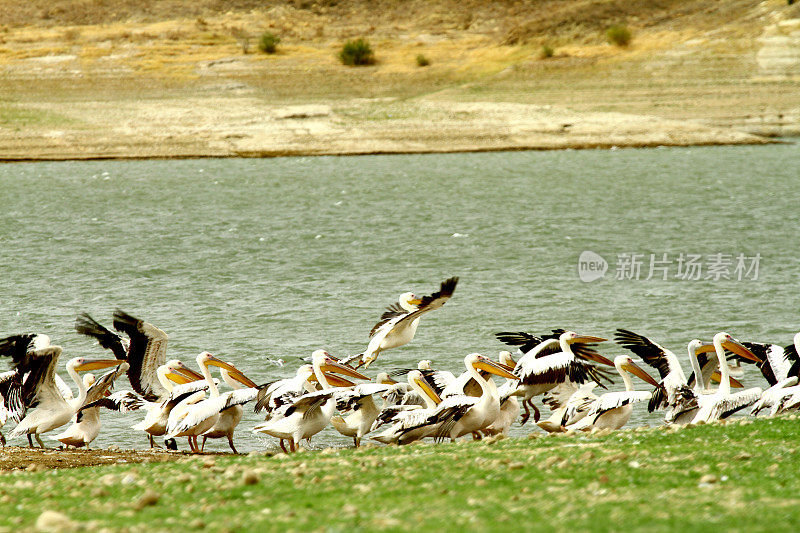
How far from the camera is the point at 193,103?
5003 cm

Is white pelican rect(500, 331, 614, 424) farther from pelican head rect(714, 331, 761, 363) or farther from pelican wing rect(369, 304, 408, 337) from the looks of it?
pelican wing rect(369, 304, 408, 337)

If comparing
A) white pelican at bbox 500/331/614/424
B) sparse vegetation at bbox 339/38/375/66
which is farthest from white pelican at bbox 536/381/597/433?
sparse vegetation at bbox 339/38/375/66

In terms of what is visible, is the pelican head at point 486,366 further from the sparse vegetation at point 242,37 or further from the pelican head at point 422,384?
the sparse vegetation at point 242,37

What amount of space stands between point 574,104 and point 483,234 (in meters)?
22.8

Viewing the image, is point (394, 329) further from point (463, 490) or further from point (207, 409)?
point (463, 490)

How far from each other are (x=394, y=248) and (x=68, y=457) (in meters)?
17.3

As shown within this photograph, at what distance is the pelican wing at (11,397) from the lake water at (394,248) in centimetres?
112

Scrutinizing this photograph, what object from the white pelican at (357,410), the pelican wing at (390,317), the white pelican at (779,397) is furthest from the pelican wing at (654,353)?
the white pelican at (357,410)

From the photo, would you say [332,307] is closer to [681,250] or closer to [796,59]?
[681,250]

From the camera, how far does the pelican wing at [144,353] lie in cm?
1134

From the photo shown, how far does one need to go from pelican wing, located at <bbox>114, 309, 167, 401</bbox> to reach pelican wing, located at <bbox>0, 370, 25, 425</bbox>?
1154mm

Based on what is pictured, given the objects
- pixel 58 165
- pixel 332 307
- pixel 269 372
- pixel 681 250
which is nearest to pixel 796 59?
pixel 681 250

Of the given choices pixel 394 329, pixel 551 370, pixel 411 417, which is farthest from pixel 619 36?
pixel 411 417

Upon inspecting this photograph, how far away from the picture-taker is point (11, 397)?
10.7 meters
